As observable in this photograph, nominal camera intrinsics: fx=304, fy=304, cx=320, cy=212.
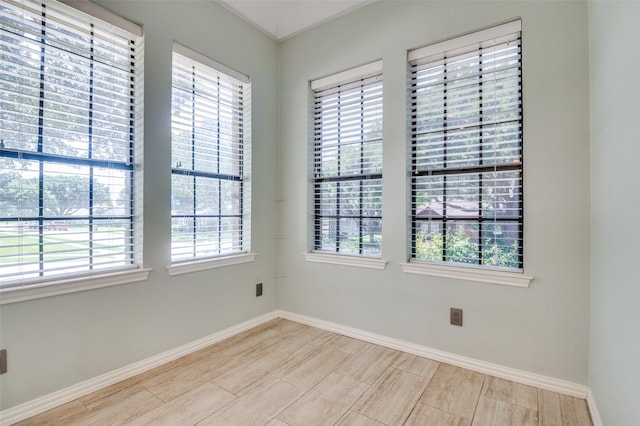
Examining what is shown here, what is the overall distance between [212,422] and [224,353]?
2.71 ft

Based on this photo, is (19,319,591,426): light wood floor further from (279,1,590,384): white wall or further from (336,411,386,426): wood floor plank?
(279,1,590,384): white wall

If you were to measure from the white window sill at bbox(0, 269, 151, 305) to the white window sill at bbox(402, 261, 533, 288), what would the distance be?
2.04m

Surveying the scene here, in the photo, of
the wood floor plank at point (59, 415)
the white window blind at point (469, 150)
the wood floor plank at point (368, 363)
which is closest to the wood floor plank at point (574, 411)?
the white window blind at point (469, 150)

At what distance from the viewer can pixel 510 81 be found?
7.01 feet

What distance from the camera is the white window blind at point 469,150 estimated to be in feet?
Result: 6.98

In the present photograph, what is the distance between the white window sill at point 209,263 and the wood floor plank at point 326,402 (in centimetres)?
130

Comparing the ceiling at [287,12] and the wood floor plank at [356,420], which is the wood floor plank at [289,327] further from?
the ceiling at [287,12]

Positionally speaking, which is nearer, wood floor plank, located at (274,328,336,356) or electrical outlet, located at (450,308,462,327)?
electrical outlet, located at (450,308,462,327)

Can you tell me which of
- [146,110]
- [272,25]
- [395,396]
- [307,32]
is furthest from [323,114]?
[395,396]

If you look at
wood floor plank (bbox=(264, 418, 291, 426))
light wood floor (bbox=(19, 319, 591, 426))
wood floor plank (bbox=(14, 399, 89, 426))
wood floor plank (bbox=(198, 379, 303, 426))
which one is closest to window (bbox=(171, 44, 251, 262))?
light wood floor (bbox=(19, 319, 591, 426))

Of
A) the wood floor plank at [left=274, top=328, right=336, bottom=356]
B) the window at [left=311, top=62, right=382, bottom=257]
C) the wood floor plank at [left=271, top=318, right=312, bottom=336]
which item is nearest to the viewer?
the wood floor plank at [left=274, top=328, right=336, bottom=356]

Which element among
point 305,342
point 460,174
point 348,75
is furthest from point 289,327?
point 348,75

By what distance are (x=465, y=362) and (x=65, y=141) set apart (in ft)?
10.1

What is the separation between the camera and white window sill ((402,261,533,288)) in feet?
6.73
